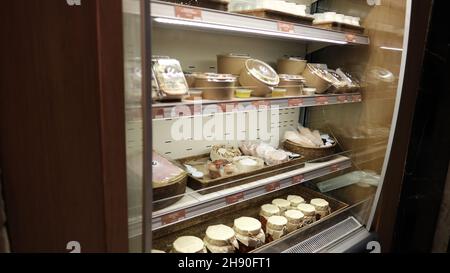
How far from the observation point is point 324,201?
1.93 m

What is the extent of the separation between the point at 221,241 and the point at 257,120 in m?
0.87

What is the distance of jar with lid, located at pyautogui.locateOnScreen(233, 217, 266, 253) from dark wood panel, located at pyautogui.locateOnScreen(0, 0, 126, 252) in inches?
24.2

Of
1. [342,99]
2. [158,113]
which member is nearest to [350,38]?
[342,99]

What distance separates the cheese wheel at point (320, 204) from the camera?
1.88 meters

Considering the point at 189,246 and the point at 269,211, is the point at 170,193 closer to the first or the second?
the point at 189,246

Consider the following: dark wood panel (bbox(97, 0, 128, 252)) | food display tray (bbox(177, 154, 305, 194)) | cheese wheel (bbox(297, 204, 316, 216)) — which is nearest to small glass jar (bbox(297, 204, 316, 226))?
cheese wheel (bbox(297, 204, 316, 216))

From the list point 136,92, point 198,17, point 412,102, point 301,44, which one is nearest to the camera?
point 136,92

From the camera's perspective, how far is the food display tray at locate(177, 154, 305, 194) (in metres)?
1.38

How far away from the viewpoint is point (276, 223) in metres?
1.61

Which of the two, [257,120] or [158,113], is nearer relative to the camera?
[158,113]

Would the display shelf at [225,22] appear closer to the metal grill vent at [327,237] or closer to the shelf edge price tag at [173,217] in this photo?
the shelf edge price tag at [173,217]
